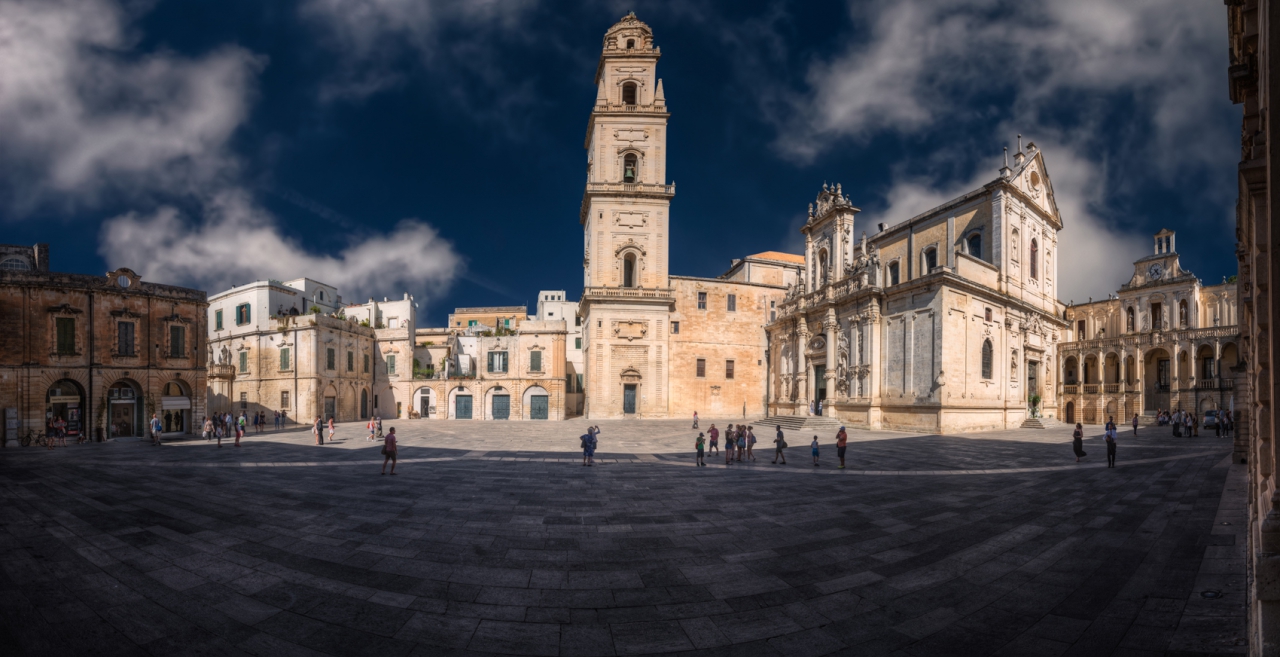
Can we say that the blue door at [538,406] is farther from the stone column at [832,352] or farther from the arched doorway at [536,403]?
the stone column at [832,352]

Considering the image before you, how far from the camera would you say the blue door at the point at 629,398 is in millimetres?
37400

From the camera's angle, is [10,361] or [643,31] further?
[643,31]

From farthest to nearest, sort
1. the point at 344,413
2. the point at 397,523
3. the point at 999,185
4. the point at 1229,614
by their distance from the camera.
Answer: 1. the point at 344,413
2. the point at 999,185
3. the point at 397,523
4. the point at 1229,614

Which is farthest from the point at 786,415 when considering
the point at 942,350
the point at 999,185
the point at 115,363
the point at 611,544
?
the point at 115,363

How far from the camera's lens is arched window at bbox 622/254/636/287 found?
38.8m

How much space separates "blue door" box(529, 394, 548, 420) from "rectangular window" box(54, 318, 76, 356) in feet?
79.6

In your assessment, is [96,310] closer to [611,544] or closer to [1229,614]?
[611,544]

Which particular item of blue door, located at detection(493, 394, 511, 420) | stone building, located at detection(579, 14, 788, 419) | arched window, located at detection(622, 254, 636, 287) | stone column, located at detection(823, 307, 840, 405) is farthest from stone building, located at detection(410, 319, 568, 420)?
stone column, located at detection(823, 307, 840, 405)

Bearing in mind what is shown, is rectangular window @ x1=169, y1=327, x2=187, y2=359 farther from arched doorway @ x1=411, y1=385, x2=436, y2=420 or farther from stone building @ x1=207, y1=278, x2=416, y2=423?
arched doorway @ x1=411, y1=385, x2=436, y2=420

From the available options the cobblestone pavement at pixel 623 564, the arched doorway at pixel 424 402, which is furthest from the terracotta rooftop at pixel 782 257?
the cobblestone pavement at pixel 623 564

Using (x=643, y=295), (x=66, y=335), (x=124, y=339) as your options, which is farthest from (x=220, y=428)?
(x=643, y=295)

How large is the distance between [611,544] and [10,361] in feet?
93.8

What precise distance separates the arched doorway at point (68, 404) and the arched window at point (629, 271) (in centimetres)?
2871

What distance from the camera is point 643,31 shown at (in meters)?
39.5
